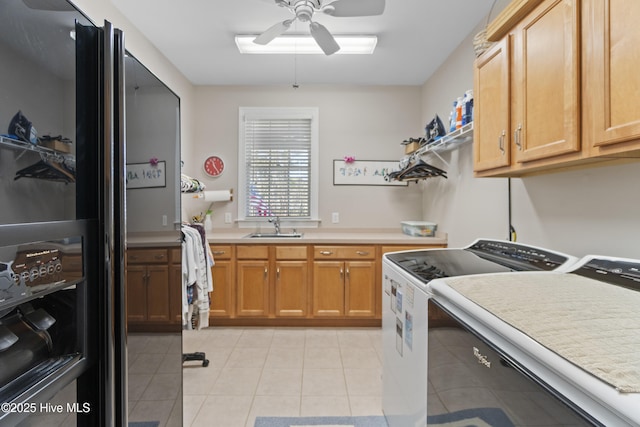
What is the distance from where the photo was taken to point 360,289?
299 cm

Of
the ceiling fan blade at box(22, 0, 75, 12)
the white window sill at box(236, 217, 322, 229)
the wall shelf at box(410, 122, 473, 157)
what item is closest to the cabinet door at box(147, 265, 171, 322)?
the ceiling fan blade at box(22, 0, 75, 12)

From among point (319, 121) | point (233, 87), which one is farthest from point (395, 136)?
point (233, 87)

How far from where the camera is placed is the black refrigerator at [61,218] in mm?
481

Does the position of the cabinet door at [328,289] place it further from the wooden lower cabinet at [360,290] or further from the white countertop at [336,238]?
the white countertop at [336,238]

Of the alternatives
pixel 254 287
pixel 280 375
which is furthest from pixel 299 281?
pixel 280 375

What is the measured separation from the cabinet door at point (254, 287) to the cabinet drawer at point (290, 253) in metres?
0.16

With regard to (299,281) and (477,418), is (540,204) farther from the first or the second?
(299,281)

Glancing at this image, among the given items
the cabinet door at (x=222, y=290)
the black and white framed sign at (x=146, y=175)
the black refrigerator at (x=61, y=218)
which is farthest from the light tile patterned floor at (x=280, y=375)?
the black and white framed sign at (x=146, y=175)

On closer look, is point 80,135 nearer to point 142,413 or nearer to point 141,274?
point 141,274

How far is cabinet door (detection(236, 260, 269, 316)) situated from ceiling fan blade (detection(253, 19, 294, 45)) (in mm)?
1929

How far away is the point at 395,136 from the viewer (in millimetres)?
3561

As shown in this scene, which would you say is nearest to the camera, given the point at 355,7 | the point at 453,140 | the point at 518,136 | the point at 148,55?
the point at 518,136

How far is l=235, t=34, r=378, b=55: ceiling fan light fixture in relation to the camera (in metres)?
2.49

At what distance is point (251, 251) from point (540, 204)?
2.36 meters
